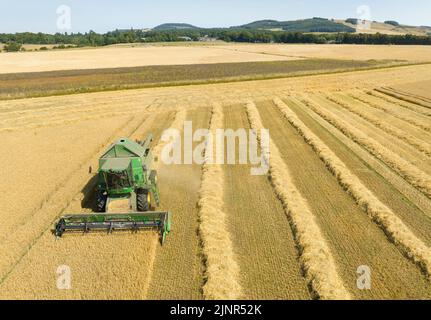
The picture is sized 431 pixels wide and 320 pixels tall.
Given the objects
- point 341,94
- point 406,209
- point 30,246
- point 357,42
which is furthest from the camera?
point 357,42

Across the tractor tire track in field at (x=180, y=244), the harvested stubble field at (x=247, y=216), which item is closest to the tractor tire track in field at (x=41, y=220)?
the harvested stubble field at (x=247, y=216)

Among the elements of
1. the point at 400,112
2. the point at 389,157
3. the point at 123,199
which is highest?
the point at 400,112

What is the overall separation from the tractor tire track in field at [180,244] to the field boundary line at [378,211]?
5638mm

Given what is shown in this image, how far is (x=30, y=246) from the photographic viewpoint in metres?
10.6

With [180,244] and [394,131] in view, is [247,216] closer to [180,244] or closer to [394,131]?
[180,244]

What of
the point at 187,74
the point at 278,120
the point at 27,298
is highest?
the point at 187,74

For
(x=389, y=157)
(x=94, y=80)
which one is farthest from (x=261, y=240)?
(x=94, y=80)

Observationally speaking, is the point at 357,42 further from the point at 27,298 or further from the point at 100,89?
the point at 27,298

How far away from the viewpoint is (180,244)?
1053 cm

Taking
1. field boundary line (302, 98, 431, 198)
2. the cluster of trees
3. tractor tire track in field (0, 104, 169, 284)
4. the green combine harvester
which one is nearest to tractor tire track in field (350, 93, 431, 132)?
field boundary line (302, 98, 431, 198)

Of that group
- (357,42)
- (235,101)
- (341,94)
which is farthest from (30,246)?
(357,42)

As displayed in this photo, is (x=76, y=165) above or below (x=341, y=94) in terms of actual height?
below

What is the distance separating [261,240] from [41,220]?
7254 millimetres
